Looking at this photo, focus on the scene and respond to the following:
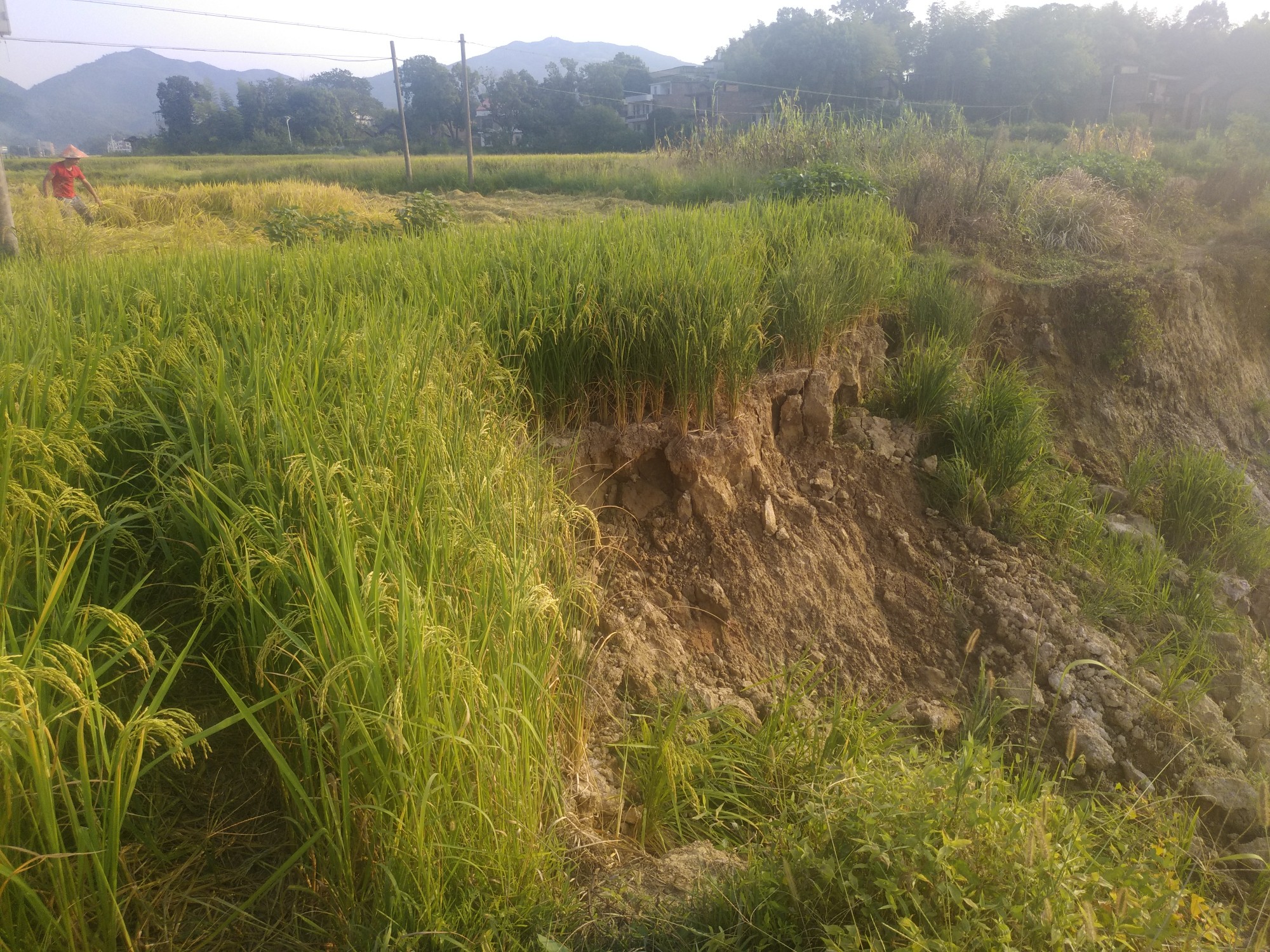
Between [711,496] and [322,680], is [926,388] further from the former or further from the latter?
[322,680]

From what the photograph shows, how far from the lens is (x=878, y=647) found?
12.1 feet

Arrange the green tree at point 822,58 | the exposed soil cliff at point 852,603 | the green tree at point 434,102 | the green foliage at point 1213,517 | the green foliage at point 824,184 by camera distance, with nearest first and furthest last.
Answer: the exposed soil cliff at point 852,603
the green foliage at point 1213,517
the green foliage at point 824,184
the green tree at point 822,58
the green tree at point 434,102

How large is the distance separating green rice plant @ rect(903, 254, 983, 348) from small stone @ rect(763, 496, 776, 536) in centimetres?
211

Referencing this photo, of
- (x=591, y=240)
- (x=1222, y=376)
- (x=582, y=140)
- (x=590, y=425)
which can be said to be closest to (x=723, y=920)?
(x=590, y=425)

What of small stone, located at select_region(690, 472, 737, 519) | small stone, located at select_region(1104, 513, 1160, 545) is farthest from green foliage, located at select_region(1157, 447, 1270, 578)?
small stone, located at select_region(690, 472, 737, 519)

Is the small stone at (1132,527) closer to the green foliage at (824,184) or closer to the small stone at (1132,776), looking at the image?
the small stone at (1132,776)

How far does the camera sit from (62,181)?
1000 cm

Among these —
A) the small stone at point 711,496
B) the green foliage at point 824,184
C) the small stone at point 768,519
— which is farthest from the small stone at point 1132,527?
the green foliage at point 824,184

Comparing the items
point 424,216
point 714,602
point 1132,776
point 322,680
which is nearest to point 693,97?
point 424,216

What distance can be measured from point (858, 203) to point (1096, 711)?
4284mm

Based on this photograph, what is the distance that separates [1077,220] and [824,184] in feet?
8.14

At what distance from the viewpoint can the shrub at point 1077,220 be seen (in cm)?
737

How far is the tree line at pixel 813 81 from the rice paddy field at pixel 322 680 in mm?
27564

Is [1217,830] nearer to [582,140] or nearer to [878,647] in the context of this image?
[878,647]
